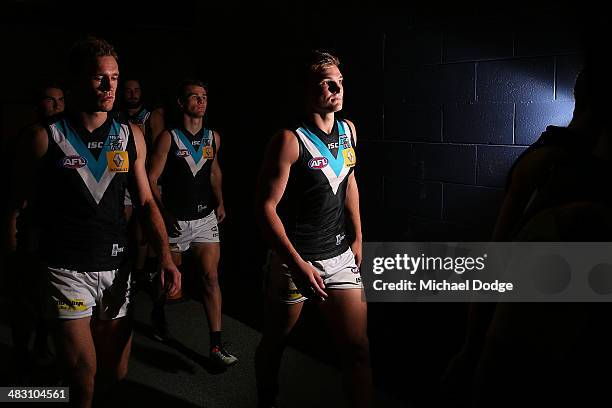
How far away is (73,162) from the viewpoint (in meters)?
2.44

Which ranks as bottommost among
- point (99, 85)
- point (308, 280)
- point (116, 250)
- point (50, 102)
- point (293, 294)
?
point (293, 294)

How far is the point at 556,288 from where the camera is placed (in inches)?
37.3

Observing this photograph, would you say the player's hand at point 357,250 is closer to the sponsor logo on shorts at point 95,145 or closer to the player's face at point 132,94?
the sponsor logo on shorts at point 95,145

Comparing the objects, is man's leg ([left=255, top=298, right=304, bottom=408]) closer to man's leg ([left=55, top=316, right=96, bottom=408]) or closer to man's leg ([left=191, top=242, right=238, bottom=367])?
man's leg ([left=55, top=316, right=96, bottom=408])

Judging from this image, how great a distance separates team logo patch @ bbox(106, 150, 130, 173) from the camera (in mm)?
2529

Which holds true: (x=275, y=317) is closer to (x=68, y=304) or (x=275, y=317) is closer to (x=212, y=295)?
(x=68, y=304)

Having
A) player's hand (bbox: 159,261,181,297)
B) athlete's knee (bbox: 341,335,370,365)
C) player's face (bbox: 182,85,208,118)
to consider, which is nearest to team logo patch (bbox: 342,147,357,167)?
athlete's knee (bbox: 341,335,370,365)

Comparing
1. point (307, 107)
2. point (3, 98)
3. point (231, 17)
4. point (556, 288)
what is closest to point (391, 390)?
point (307, 107)

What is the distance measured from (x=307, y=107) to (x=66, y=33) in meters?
8.28

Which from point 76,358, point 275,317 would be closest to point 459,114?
point 275,317

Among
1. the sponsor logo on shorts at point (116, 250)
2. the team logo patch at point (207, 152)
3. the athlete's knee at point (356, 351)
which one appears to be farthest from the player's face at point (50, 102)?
the athlete's knee at point (356, 351)

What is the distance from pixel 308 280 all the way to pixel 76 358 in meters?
0.95

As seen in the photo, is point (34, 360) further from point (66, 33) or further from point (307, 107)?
point (66, 33)

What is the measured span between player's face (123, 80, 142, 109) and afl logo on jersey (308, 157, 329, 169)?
3.94 meters
